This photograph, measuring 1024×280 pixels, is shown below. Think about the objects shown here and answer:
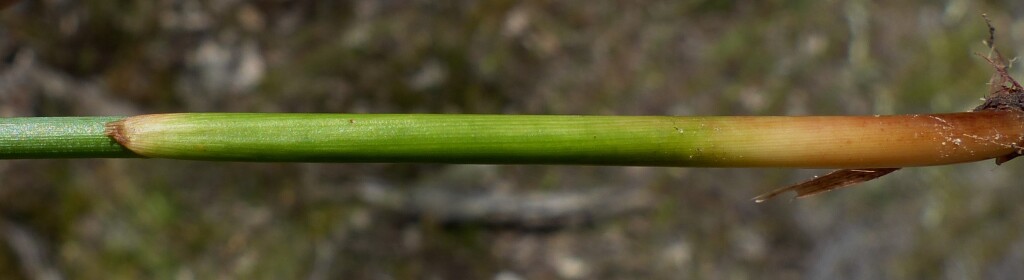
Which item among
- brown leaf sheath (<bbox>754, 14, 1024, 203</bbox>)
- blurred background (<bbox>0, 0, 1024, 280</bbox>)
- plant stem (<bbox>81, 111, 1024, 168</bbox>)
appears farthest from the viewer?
blurred background (<bbox>0, 0, 1024, 280</bbox>)

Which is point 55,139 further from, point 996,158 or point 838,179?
point 996,158

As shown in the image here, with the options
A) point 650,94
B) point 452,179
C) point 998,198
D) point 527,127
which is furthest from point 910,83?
point 527,127

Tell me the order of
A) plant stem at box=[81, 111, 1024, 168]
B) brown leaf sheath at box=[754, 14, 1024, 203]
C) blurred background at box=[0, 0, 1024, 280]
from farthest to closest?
blurred background at box=[0, 0, 1024, 280] → brown leaf sheath at box=[754, 14, 1024, 203] → plant stem at box=[81, 111, 1024, 168]

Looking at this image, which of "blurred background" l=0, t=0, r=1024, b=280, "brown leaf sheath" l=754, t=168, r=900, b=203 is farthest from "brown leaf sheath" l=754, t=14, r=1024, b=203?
"blurred background" l=0, t=0, r=1024, b=280

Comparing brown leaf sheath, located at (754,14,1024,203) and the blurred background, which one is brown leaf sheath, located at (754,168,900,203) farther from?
the blurred background

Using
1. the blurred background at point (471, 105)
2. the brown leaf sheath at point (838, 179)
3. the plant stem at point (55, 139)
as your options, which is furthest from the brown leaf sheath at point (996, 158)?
the blurred background at point (471, 105)

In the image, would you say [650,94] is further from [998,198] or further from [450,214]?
[998,198]
